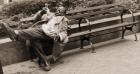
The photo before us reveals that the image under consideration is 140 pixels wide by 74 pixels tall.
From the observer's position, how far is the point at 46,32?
6.61 m

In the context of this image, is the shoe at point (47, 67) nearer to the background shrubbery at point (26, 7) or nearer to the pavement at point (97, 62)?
the pavement at point (97, 62)

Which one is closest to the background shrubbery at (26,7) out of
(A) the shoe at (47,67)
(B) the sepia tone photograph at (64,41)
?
(B) the sepia tone photograph at (64,41)

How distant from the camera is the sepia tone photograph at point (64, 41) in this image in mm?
6617

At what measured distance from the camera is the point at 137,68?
641cm

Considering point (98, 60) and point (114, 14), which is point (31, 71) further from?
point (114, 14)

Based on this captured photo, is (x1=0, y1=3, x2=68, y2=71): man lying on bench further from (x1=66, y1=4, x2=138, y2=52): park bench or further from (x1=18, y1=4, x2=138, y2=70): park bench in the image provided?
(x1=66, y1=4, x2=138, y2=52): park bench

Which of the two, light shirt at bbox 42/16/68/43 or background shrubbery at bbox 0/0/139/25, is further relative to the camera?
background shrubbery at bbox 0/0/139/25

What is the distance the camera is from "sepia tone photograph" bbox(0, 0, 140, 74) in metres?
6.62

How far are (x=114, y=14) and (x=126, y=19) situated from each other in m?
0.34

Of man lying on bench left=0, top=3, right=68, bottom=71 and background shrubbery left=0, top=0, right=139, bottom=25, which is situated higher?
background shrubbery left=0, top=0, right=139, bottom=25

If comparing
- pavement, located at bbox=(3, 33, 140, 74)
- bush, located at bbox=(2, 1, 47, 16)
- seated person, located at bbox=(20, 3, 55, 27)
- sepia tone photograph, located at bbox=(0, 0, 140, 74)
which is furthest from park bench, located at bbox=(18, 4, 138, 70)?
bush, located at bbox=(2, 1, 47, 16)

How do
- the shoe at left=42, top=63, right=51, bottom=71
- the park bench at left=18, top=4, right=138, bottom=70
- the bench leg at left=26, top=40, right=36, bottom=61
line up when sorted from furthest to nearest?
the park bench at left=18, top=4, right=138, bottom=70 < the bench leg at left=26, top=40, right=36, bottom=61 < the shoe at left=42, top=63, right=51, bottom=71

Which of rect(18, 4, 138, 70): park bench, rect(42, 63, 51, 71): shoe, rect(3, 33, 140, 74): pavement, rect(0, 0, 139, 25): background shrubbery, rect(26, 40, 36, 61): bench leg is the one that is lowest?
rect(3, 33, 140, 74): pavement

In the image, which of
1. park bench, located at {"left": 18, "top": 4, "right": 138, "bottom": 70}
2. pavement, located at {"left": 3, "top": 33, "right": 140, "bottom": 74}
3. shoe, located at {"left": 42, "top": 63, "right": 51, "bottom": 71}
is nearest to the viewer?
pavement, located at {"left": 3, "top": 33, "right": 140, "bottom": 74}
